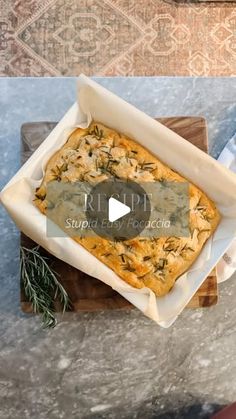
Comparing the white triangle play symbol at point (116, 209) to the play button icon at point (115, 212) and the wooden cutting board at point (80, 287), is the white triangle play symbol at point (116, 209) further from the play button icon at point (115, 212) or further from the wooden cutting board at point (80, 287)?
the wooden cutting board at point (80, 287)

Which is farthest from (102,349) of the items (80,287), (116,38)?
(116,38)

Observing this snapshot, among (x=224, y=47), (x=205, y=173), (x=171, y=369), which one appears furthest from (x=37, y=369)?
(x=224, y=47)

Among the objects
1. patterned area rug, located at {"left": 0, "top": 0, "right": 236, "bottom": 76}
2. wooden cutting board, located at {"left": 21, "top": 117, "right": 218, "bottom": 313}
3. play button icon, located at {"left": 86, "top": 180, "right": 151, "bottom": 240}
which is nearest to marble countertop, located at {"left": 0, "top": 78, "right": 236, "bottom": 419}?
wooden cutting board, located at {"left": 21, "top": 117, "right": 218, "bottom": 313}

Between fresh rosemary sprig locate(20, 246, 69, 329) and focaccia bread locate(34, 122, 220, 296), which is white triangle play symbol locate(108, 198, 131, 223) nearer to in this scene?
focaccia bread locate(34, 122, 220, 296)

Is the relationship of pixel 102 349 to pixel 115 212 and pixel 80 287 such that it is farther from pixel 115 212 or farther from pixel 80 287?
pixel 115 212

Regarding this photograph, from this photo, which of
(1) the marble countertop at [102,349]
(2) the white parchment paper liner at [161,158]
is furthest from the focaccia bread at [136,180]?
(1) the marble countertop at [102,349]

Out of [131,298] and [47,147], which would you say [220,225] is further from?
[47,147]
